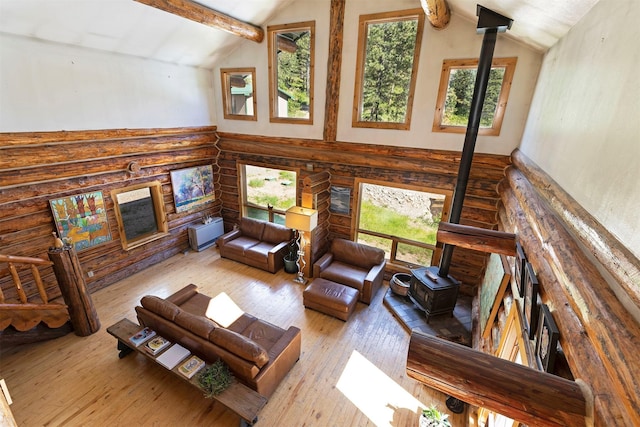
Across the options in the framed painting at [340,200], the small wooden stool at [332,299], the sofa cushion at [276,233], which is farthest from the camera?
the sofa cushion at [276,233]

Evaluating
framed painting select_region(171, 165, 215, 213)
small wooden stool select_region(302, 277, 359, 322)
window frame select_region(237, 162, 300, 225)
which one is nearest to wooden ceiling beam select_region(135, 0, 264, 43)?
window frame select_region(237, 162, 300, 225)

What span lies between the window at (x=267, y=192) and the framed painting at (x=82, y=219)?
11.3 feet

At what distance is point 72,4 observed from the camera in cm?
425

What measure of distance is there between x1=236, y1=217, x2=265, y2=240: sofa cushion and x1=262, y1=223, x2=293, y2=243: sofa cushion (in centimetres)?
14

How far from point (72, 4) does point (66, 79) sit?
4.70 ft

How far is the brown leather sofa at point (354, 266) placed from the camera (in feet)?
19.3

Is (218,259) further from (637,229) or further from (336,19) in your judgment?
(637,229)

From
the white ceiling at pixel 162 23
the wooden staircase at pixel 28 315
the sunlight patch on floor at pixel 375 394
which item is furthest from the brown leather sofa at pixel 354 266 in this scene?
the wooden staircase at pixel 28 315

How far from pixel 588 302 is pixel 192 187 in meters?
8.20

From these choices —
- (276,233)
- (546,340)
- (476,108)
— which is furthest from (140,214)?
(546,340)

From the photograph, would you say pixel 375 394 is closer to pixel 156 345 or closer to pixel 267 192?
pixel 156 345

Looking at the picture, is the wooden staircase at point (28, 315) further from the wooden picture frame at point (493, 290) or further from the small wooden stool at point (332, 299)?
the wooden picture frame at point (493, 290)

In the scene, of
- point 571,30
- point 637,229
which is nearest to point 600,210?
point 637,229

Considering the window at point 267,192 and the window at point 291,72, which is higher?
the window at point 291,72
